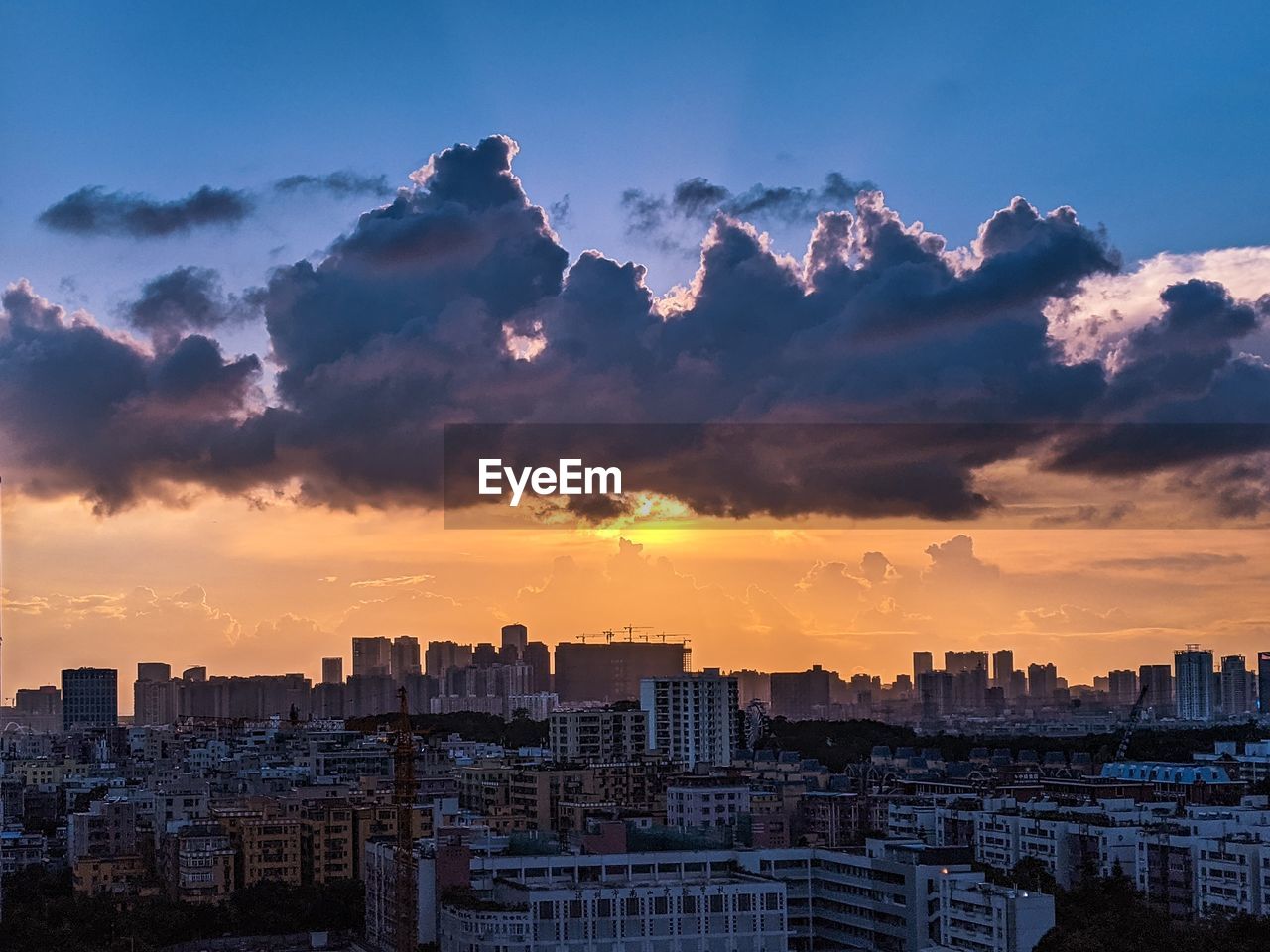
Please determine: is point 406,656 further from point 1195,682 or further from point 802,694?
point 1195,682

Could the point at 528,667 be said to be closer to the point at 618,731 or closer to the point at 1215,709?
the point at 618,731

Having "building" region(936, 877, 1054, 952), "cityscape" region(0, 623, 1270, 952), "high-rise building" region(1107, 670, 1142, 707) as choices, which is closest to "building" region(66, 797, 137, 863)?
"cityscape" region(0, 623, 1270, 952)

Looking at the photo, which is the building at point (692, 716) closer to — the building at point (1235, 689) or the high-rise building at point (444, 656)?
the high-rise building at point (444, 656)

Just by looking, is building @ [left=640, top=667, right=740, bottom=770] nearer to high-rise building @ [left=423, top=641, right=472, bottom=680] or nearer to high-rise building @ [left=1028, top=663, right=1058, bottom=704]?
high-rise building @ [left=423, top=641, right=472, bottom=680]

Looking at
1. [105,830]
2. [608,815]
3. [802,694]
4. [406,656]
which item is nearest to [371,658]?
[406,656]

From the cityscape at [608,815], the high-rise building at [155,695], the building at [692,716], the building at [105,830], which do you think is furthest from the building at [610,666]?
the building at [105,830]
